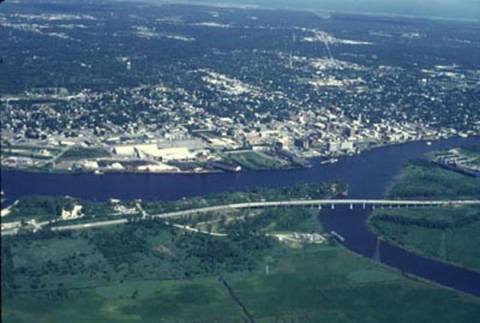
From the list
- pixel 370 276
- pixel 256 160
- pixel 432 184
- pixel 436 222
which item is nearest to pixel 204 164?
pixel 256 160

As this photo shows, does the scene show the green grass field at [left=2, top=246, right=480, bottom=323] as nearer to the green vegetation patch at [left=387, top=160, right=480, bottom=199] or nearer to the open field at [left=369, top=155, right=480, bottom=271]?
the open field at [left=369, top=155, right=480, bottom=271]

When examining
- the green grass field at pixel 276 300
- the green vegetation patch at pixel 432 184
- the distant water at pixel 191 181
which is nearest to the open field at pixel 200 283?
the green grass field at pixel 276 300

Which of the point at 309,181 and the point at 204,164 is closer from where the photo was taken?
the point at 309,181

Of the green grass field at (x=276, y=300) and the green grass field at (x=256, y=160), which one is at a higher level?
the green grass field at (x=276, y=300)

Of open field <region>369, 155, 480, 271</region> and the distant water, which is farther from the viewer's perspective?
the distant water

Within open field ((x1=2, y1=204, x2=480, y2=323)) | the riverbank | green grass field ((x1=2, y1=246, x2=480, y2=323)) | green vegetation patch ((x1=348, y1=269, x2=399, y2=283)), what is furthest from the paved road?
green vegetation patch ((x1=348, y1=269, x2=399, y2=283))

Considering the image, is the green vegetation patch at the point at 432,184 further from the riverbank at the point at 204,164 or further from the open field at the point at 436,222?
the riverbank at the point at 204,164

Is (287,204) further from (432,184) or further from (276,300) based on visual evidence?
(276,300)

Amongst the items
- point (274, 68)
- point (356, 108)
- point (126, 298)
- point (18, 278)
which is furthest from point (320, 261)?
point (274, 68)

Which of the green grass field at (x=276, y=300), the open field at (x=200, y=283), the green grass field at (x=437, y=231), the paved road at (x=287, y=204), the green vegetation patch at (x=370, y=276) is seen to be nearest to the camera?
the green grass field at (x=276, y=300)

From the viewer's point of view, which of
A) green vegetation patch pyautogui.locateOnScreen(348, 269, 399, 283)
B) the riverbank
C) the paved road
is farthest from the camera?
the riverbank
